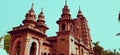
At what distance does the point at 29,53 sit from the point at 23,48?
3.88 ft

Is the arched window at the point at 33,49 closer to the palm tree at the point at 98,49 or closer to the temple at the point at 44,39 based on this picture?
the temple at the point at 44,39

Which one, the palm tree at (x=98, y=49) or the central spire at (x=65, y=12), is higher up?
the central spire at (x=65, y=12)

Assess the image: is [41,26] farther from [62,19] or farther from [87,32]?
[87,32]

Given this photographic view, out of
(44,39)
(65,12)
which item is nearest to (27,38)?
(44,39)

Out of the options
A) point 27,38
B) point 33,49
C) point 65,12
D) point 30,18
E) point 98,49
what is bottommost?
point 33,49

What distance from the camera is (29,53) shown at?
34.7 metres

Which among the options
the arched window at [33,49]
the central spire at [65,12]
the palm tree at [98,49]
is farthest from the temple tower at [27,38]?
the palm tree at [98,49]

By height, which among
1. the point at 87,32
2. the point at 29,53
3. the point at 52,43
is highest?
the point at 87,32

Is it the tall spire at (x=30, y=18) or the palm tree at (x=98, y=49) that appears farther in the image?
the palm tree at (x=98, y=49)

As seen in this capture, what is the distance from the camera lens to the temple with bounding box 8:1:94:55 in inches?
1380

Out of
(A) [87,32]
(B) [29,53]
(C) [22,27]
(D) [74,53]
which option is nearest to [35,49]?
(B) [29,53]

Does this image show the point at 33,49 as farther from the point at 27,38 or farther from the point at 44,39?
the point at 44,39

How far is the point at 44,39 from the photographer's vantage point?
38719 millimetres

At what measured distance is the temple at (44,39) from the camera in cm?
3506
